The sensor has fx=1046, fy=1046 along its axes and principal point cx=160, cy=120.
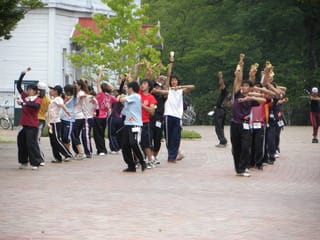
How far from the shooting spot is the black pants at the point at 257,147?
20.5 metres

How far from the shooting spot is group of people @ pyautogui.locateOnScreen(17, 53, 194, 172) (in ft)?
63.7

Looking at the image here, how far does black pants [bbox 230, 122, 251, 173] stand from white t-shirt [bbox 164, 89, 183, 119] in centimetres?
296

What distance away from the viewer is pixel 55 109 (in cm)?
2223

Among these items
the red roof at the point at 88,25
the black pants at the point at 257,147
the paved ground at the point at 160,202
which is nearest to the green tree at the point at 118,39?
the red roof at the point at 88,25

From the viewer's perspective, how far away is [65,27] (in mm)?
45625

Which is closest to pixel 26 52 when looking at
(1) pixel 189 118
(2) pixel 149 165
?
(1) pixel 189 118

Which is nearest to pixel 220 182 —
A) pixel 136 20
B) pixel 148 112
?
pixel 148 112

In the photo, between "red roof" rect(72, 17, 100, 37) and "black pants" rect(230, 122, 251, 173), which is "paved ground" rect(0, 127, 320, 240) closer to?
"black pants" rect(230, 122, 251, 173)

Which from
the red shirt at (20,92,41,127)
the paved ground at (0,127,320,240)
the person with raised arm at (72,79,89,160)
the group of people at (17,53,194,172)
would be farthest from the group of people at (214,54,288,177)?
the person with raised arm at (72,79,89,160)

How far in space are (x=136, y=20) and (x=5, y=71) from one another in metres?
6.53

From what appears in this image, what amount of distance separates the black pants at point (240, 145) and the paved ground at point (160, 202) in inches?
12.6

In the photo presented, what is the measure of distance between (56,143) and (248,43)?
3380 cm

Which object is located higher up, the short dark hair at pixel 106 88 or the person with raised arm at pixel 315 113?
the short dark hair at pixel 106 88

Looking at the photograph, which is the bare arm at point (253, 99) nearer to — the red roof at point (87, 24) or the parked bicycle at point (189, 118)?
the red roof at point (87, 24)
